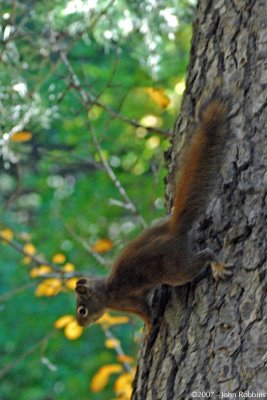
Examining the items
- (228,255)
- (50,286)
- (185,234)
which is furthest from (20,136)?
(228,255)

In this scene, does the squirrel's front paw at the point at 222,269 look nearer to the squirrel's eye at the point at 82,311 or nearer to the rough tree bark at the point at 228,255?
the rough tree bark at the point at 228,255

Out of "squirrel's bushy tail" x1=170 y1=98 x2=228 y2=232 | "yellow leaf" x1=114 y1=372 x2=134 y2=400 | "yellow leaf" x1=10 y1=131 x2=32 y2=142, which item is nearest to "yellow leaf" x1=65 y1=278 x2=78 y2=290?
"yellow leaf" x1=114 y1=372 x2=134 y2=400

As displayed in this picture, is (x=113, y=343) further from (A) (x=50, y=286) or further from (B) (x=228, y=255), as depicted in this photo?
(B) (x=228, y=255)

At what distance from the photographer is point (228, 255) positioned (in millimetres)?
2293

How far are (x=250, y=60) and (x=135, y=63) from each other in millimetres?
3415

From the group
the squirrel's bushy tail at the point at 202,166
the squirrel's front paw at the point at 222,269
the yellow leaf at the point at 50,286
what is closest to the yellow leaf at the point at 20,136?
the yellow leaf at the point at 50,286

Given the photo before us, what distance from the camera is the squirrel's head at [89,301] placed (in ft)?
10.1

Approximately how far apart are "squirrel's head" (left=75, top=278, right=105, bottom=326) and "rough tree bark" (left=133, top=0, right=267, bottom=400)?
47 cm

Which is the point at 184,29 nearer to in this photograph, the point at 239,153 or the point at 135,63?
the point at 135,63

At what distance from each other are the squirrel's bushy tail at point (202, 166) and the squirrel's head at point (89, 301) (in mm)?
661

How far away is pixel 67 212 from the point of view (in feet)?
22.0

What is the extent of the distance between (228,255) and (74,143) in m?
4.24

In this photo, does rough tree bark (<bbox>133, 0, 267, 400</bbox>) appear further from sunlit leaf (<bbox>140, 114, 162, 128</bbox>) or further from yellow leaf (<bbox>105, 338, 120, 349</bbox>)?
sunlit leaf (<bbox>140, 114, 162, 128</bbox>)

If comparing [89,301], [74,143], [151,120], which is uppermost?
[74,143]
